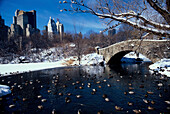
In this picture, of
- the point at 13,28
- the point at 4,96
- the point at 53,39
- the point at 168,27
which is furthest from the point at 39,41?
the point at 168,27

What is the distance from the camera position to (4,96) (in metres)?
6.54

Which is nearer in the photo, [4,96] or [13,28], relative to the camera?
[4,96]

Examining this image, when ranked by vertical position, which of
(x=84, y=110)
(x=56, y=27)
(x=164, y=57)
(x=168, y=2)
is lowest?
(x=84, y=110)

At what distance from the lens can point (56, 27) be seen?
13212 cm

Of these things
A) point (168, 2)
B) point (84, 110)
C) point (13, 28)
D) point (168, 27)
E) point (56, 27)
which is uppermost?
point (56, 27)

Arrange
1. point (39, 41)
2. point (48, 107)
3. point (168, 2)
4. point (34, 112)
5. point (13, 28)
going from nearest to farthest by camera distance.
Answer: point (168, 2), point (34, 112), point (48, 107), point (39, 41), point (13, 28)

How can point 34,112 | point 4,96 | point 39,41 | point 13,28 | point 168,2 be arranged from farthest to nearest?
point 13,28 → point 39,41 → point 4,96 → point 34,112 → point 168,2

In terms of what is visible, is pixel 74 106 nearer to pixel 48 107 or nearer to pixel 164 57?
pixel 48 107

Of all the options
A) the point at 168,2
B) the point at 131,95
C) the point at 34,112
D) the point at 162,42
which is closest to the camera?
the point at 168,2

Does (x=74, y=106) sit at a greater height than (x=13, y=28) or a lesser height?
lesser

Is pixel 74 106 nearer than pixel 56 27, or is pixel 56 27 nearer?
pixel 74 106

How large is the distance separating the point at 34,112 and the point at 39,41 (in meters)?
65.0

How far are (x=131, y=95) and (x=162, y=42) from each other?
12.7m

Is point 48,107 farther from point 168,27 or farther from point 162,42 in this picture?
point 162,42
